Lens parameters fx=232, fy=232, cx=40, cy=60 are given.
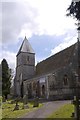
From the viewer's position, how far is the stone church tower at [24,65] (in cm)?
5394

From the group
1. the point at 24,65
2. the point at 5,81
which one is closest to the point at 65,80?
the point at 5,81

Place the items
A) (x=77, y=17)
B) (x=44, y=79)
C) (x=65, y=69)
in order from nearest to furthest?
(x=77, y=17) → (x=65, y=69) → (x=44, y=79)

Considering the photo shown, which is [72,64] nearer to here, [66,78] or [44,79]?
[66,78]

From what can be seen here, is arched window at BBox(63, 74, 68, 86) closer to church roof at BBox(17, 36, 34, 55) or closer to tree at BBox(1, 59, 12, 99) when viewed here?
tree at BBox(1, 59, 12, 99)

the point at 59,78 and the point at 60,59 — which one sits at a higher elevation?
the point at 60,59

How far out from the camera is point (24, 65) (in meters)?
54.7

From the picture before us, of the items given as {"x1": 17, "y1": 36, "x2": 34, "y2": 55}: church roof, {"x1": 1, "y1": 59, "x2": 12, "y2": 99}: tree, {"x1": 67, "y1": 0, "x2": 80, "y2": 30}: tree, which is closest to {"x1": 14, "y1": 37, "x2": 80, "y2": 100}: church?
{"x1": 1, "y1": 59, "x2": 12, "y2": 99}: tree

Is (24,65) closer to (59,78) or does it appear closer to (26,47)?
(26,47)

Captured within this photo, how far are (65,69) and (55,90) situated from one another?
12.1 feet

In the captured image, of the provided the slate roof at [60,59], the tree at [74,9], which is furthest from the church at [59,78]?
the tree at [74,9]

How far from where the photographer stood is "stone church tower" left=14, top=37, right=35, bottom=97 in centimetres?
5394

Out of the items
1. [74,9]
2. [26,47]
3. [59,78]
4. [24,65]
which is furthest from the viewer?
[26,47]

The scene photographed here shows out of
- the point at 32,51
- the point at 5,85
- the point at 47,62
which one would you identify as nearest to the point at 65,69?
the point at 47,62

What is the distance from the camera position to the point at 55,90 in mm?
36500
